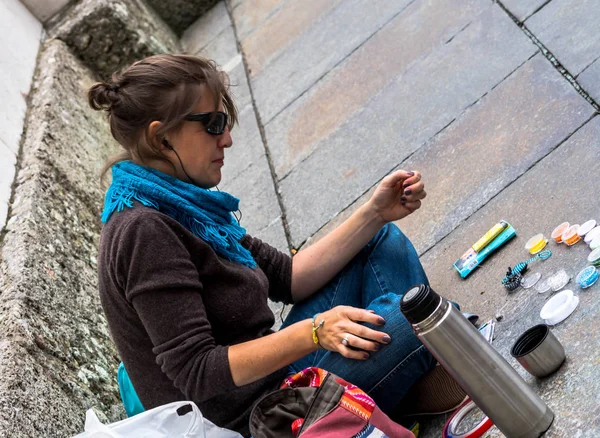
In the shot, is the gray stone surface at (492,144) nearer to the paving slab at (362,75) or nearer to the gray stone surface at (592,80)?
the gray stone surface at (592,80)

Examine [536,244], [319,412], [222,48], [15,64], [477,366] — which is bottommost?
[536,244]

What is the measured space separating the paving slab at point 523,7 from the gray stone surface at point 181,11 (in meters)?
3.54

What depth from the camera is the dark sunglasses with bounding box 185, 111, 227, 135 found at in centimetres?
238

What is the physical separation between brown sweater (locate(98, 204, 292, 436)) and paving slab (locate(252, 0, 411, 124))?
280 centimetres

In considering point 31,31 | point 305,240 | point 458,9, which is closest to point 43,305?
point 305,240

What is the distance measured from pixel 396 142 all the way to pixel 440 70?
50cm

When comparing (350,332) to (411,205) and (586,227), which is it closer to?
(411,205)

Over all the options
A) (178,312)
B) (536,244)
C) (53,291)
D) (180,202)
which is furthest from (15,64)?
(536,244)

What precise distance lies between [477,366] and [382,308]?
16.1 inches

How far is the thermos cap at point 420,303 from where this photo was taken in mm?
1855

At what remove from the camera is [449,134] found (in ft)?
12.2

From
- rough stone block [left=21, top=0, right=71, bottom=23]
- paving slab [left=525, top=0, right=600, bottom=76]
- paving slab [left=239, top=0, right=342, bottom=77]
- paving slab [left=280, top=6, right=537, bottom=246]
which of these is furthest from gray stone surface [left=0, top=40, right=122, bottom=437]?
paving slab [left=525, top=0, right=600, bottom=76]

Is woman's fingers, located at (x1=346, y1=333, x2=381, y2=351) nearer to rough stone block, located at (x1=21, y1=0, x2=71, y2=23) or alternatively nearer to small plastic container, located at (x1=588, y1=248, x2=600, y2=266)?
small plastic container, located at (x1=588, y1=248, x2=600, y2=266)

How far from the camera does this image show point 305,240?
3.78 metres
